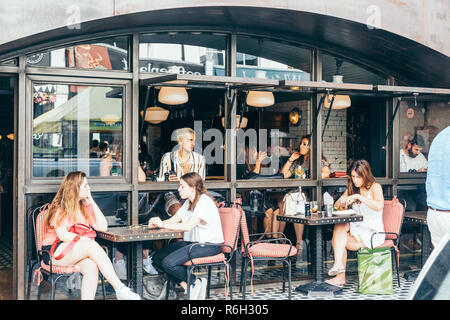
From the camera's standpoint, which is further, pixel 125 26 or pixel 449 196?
pixel 125 26

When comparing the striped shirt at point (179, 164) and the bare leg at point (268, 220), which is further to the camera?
the bare leg at point (268, 220)

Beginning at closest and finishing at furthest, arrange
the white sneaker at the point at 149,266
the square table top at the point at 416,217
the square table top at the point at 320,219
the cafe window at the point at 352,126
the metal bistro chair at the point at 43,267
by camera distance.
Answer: the metal bistro chair at the point at 43,267, the square table top at the point at 320,219, the white sneaker at the point at 149,266, the square table top at the point at 416,217, the cafe window at the point at 352,126

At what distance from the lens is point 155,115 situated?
652 cm

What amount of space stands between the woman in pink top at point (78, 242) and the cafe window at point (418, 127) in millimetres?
4199

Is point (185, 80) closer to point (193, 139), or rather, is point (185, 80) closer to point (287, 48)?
point (193, 139)

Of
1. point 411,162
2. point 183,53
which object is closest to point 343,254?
point 411,162

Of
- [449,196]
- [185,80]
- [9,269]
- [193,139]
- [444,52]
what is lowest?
[9,269]

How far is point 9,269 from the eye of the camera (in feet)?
24.6

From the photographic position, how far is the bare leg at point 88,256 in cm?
512

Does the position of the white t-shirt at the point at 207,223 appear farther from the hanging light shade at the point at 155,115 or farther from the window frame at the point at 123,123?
the hanging light shade at the point at 155,115

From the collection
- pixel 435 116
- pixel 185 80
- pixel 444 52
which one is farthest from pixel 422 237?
pixel 185 80

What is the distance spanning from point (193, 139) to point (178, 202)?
811 millimetres

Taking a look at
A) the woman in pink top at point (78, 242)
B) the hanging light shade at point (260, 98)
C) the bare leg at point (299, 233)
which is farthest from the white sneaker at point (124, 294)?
the hanging light shade at point (260, 98)

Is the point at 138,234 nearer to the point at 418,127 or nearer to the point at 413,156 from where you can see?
the point at 413,156
